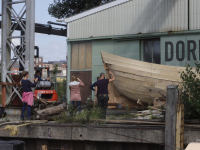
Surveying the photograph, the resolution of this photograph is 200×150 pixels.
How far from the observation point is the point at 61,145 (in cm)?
892

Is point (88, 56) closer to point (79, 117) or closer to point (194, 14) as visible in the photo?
point (194, 14)

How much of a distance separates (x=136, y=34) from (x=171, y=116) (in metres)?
8.91

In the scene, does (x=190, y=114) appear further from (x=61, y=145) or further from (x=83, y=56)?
(x=83, y=56)

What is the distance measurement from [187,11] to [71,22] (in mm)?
6044

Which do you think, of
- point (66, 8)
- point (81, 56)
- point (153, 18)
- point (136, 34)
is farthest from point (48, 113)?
point (66, 8)

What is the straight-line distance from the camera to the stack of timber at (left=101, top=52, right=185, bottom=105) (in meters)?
13.9

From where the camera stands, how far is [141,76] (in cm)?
1409

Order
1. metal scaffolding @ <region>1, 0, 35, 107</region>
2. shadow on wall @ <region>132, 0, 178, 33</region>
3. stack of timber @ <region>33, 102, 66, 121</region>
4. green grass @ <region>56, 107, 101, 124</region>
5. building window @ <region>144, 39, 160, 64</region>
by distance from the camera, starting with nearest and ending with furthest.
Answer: green grass @ <region>56, 107, 101, 124</region>, stack of timber @ <region>33, 102, 66, 121</region>, metal scaffolding @ <region>1, 0, 35, 107</region>, shadow on wall @ <region>132, 0, 178, 33</region>, building window @ <region>144, 39, 160, 64</region>

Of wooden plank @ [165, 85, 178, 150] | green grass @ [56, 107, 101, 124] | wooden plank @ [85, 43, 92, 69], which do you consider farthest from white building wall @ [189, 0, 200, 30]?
wooden plank @ [165, 85, 178, 150]

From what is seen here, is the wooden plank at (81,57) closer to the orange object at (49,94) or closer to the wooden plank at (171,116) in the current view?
the orange object at (49,94)

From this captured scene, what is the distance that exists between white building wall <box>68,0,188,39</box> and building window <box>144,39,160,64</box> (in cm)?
58

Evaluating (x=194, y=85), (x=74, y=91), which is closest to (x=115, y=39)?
(x=74, y=91)

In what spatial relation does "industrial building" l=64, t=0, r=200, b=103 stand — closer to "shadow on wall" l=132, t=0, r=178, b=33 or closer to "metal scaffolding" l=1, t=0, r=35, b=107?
"shadow on wall" l=132, t=0, r=178, b=33

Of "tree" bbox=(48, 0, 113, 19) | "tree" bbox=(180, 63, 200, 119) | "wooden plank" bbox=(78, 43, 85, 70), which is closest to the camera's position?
"tree" bbox=(180, 63, 200, 119)
